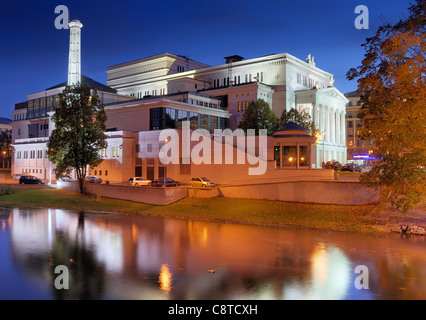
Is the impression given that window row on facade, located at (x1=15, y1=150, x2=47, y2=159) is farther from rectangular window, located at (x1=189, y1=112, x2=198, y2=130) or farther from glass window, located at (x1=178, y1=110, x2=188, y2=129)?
rectangular window, located at (x1=189, y1=112, x2=198, y2=130)

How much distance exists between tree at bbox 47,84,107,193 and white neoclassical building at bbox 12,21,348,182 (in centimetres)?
1179

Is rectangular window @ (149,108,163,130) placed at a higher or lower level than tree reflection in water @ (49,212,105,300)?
higher

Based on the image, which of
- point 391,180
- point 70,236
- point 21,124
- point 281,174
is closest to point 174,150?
point 281,174

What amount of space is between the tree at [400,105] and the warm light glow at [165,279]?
18.3m

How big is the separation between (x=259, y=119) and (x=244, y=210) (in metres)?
32.9

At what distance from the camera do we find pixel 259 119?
69.0m

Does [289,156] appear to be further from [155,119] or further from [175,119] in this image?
[155,119]

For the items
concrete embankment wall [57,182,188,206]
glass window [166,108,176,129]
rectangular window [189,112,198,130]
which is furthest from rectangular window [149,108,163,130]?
concrete embankment wall [57,182,188,206]

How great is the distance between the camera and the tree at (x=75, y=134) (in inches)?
2004

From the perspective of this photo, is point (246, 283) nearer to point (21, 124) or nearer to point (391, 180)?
point (391, 180)

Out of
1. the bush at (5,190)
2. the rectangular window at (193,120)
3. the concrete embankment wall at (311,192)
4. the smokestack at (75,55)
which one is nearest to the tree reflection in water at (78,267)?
the concrete embankment wall at (311,192)

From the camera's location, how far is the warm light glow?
Result: 53.0 ft

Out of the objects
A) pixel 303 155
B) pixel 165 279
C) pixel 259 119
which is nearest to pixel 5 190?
pixel 303 155
